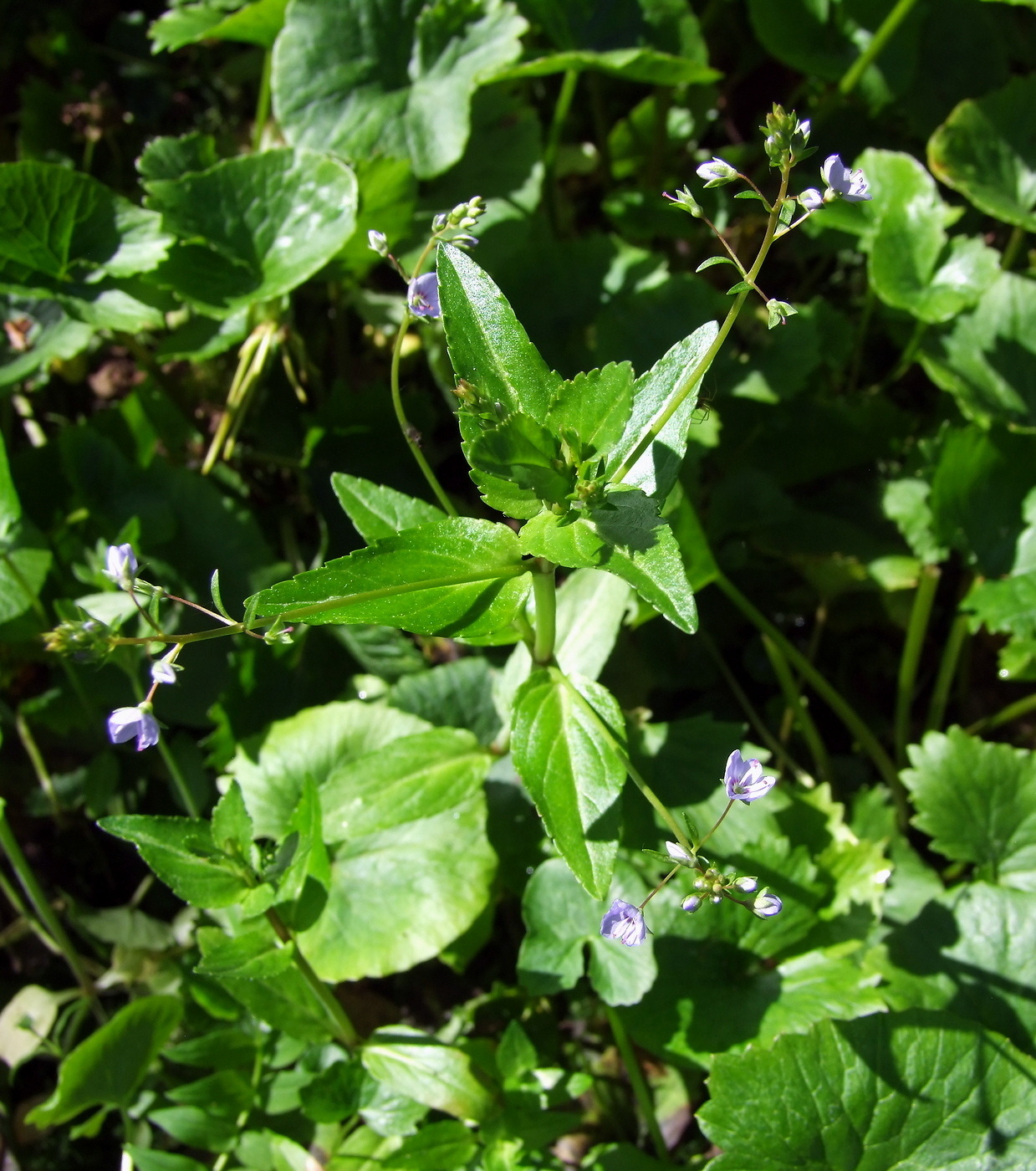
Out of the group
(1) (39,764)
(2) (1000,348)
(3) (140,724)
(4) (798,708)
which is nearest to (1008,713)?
(4) (798,708)

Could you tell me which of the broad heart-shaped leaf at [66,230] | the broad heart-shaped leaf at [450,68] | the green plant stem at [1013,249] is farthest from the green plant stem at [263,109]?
the green plant stem at [1013,249]

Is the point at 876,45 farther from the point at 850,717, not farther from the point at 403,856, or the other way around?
the point at 403,856

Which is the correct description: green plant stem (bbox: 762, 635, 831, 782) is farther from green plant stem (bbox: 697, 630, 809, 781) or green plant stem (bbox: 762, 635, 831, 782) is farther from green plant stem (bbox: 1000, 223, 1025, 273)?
green plant stem (bbox: 1000, 223, 1025, 273)

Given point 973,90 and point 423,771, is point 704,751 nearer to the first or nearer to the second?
point 423,771

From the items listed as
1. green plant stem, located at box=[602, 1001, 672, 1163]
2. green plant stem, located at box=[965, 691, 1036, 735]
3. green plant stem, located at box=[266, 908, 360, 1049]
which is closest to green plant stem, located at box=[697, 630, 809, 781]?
green plant stem, located at box=[965, 691, 1036, 735]

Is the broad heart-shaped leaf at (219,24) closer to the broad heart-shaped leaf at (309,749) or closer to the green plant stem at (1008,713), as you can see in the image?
→ the broad heart-shaped leaf at (309,749)

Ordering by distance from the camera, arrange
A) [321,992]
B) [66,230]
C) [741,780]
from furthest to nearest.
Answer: [66,230]
[321,992]
[741,780]
